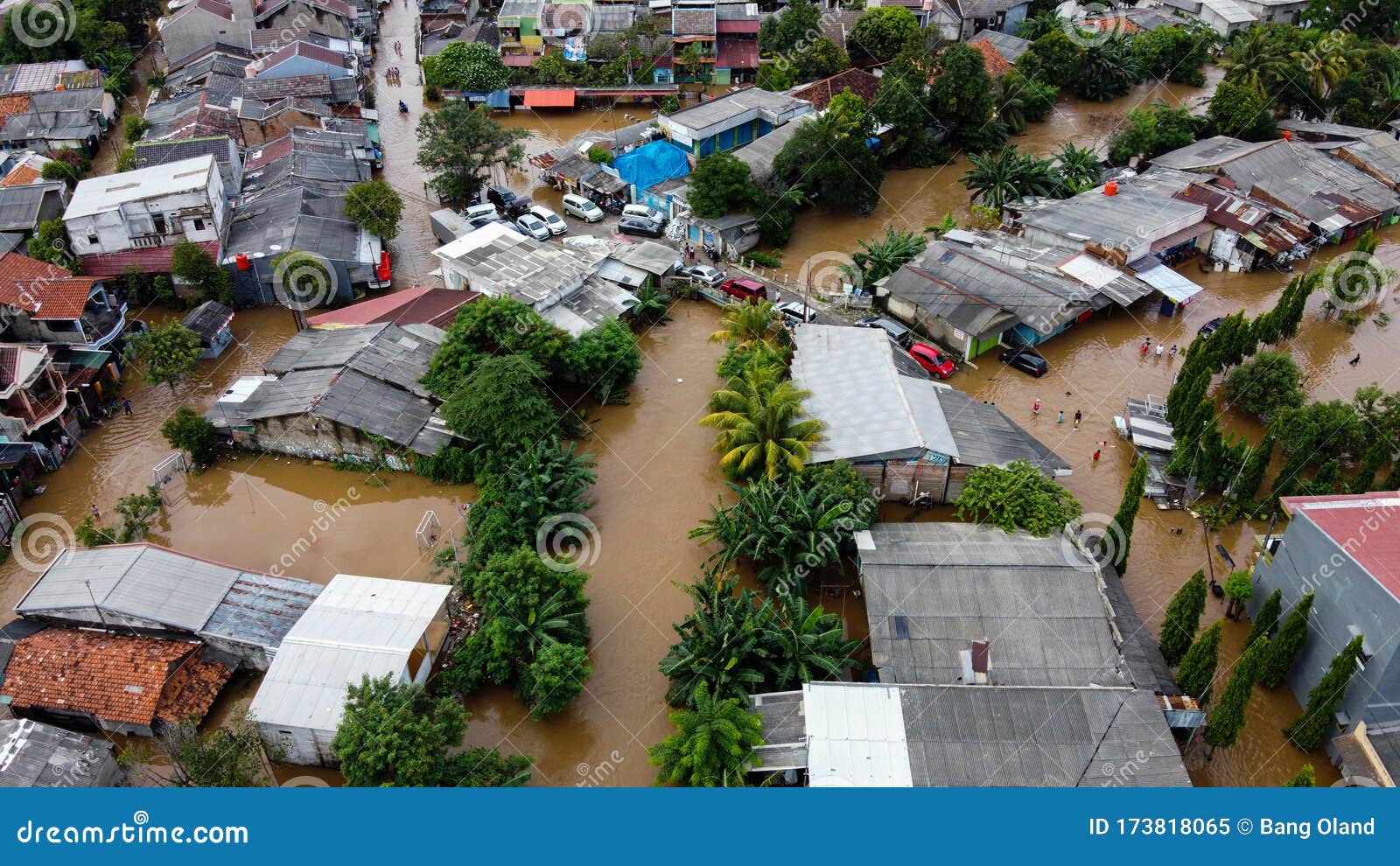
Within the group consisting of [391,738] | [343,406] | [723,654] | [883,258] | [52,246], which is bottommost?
[723,654]

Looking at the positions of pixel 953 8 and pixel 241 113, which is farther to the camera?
pixel 953 8

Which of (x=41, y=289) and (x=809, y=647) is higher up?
(x=41, y=289)

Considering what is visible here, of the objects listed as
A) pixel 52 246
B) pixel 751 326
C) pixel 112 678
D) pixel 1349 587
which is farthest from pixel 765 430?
pixel 52 246

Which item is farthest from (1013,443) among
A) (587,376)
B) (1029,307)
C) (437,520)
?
(437,520)

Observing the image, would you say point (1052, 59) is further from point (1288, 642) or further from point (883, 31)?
point (1288, 642)

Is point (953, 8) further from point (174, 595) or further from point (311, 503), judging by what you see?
point (174, 595)

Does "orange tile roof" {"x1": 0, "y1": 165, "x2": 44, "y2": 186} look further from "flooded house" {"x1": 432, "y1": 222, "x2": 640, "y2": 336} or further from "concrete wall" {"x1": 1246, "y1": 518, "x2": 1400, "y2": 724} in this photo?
"concrete wall" {"x1": 1246, "y1": 518, "x2": 1400, "y2": 724}

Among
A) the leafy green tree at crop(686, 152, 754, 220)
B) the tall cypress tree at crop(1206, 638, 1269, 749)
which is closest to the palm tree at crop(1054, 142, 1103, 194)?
the leafy green tree at crop(686, 152, 754, 220)
